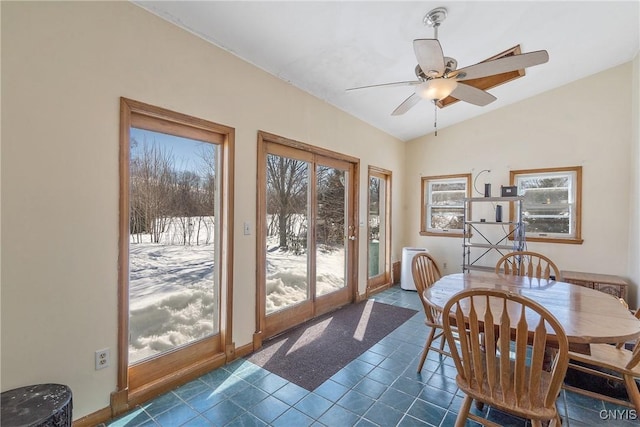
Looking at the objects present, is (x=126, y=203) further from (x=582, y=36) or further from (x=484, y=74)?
(x=582, y=36)

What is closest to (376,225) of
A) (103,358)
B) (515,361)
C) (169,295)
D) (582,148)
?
(582,148)

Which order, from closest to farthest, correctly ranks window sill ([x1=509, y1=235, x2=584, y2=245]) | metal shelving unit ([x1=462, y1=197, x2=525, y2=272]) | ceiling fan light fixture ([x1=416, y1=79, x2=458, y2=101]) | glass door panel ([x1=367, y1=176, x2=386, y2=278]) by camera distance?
ceiling fan light fixture ([x1=416, y1=79, x2=458, y2=101])
window sill ([x1=509, y1=235, x2=584, y2=245])
metal shelving unit ([x1=462, y1=197, x2=525, y2=272])
glass door panel ([x1=367, y1=176, x2=386, y2=278])

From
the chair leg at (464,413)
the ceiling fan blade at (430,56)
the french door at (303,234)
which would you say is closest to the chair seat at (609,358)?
the chair leg at (464,413)

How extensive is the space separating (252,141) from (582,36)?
133 inches

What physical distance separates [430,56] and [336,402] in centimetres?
237

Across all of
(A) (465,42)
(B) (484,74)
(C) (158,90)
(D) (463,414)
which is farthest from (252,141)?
(D) (463,414)

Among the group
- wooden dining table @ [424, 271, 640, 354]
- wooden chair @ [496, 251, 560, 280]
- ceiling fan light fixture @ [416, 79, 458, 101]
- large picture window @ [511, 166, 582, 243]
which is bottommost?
wooden dining table @ [424, 271, 640, 354]

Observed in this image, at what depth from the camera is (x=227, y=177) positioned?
2.48 meters

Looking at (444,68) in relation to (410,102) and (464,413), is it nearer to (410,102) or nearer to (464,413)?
(410,102)

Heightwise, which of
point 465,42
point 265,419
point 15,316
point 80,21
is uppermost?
point 465,42

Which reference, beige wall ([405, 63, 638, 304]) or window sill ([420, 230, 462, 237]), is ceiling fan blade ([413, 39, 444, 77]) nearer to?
beige wall ([405, 63, 638, 304])

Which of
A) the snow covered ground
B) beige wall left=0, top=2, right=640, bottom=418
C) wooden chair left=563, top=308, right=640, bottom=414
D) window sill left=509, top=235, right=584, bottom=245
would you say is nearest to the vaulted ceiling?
beige wall left=0, top=2, right=640, bottom=418

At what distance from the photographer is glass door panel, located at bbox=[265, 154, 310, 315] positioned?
9.91 feet

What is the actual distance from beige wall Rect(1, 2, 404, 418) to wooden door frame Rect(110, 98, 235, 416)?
5cm
